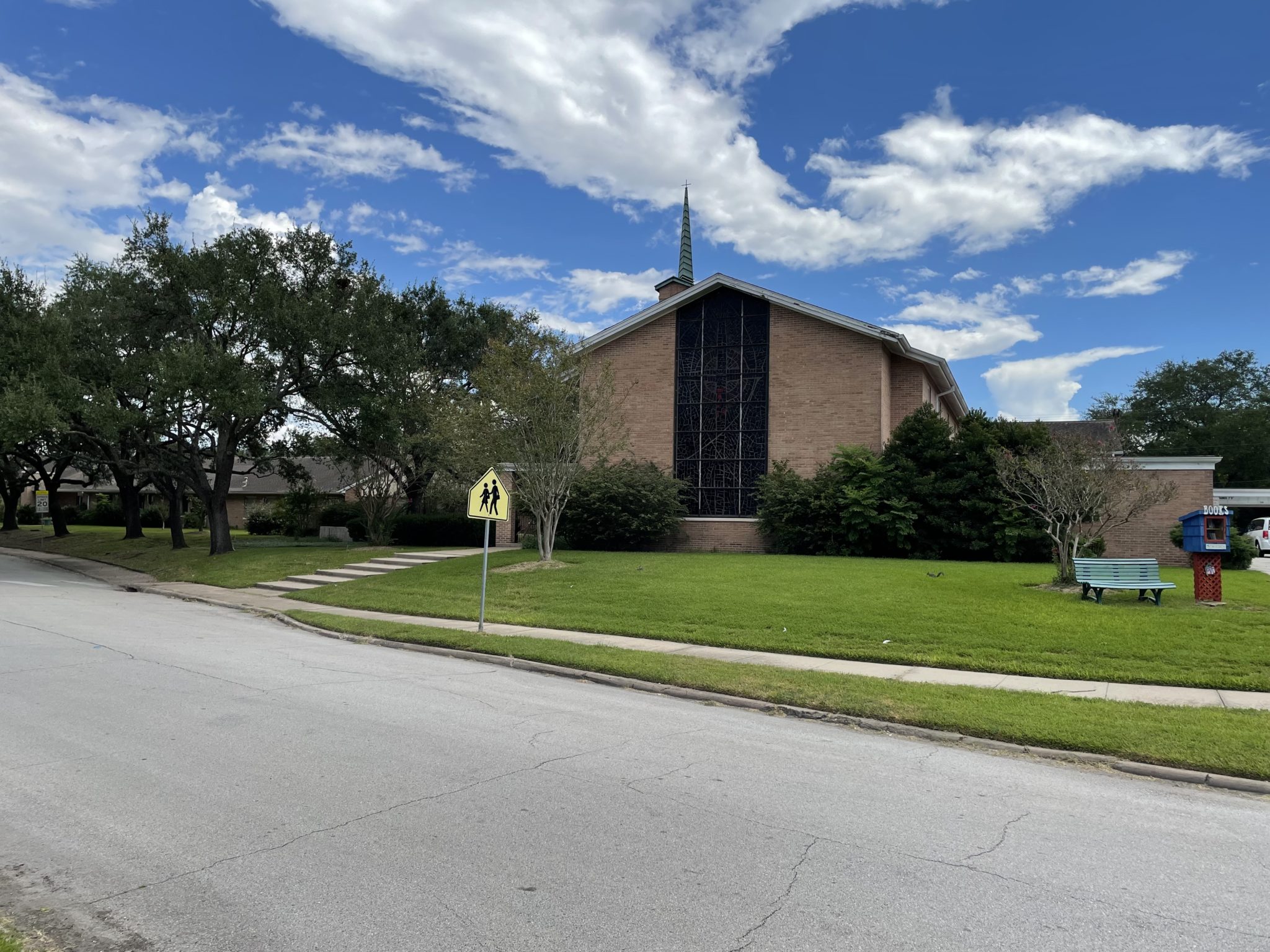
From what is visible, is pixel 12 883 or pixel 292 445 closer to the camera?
pixel 12 883

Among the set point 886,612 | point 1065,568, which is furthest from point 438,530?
point 1065,568

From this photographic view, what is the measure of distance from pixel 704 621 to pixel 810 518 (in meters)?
12.5

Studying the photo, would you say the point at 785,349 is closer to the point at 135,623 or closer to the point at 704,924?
the point at 135,623

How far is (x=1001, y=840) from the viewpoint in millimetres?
4867

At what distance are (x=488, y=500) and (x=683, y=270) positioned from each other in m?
25.4

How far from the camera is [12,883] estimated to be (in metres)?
4.08

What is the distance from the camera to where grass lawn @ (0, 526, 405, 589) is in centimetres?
2323

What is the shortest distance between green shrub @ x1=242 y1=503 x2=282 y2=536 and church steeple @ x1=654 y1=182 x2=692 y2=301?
82.7ft

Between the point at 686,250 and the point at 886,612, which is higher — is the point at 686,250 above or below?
above

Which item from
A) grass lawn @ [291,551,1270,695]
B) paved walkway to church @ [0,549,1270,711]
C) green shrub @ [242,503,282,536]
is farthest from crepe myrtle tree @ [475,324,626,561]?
green shrub @ [242,503,282,536]

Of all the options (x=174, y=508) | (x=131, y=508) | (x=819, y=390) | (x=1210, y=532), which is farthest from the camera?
(x=131, y=508)

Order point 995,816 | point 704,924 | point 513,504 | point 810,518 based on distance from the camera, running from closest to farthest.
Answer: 1. point 704,924
2. point 995,816
3. point 810,518
4. point 513,504

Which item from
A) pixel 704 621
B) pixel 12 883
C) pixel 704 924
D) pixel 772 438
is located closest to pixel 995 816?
pixel 704 924

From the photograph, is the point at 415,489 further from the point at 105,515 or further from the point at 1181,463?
the point at 105,515
